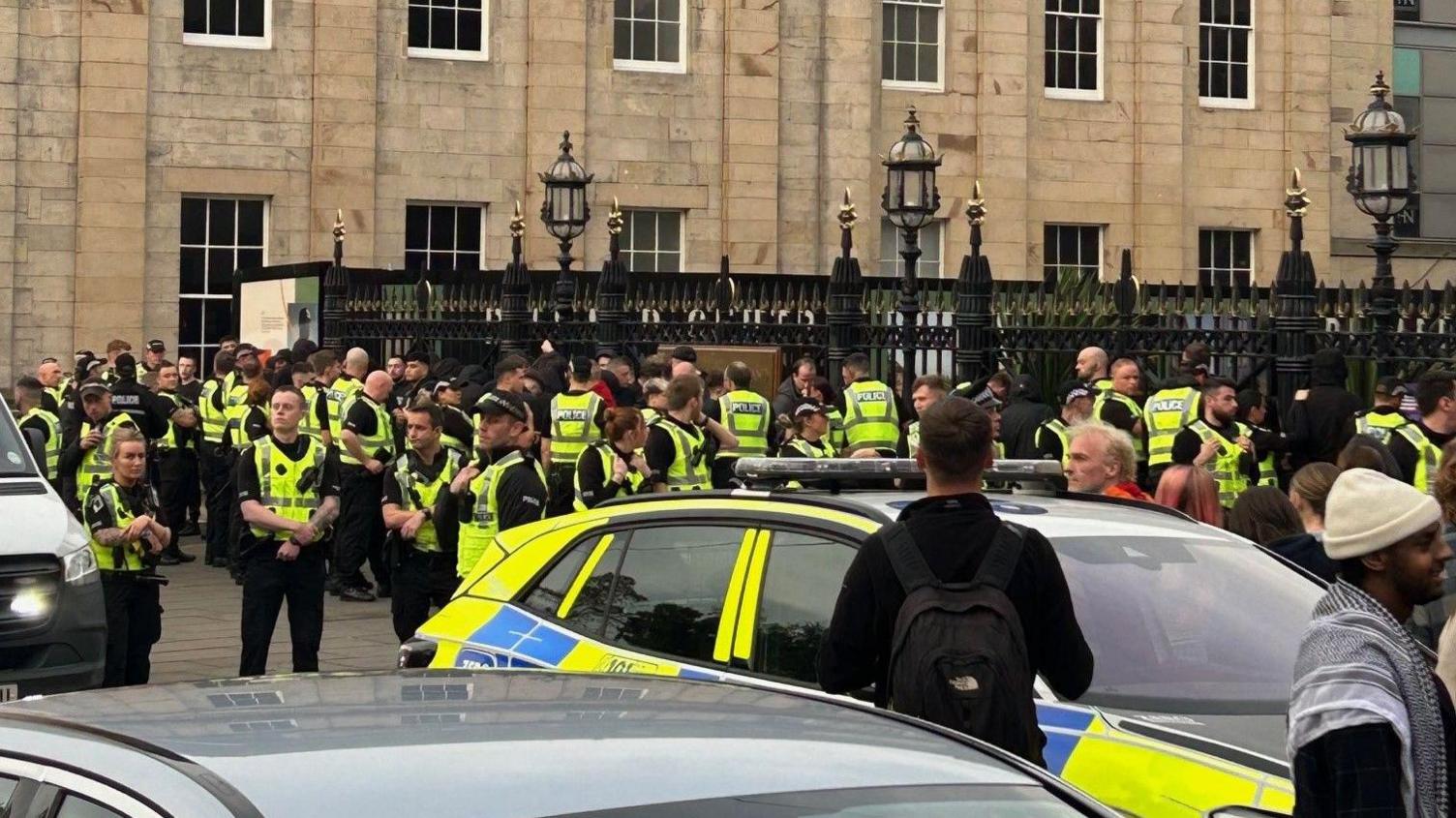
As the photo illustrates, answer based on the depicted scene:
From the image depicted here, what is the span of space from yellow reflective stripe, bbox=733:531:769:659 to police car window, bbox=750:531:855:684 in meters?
0.02

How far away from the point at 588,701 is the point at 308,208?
28.1m

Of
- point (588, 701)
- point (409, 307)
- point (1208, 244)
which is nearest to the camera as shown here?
point (588, 701)

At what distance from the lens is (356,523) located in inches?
700

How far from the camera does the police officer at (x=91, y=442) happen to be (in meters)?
15.7

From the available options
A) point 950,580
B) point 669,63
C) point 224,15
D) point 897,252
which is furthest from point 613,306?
point 950,580

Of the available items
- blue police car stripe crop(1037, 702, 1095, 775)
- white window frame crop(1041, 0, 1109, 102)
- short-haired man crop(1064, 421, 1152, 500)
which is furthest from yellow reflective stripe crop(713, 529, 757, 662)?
white window frame crop(1041, 0, 1109, 102)

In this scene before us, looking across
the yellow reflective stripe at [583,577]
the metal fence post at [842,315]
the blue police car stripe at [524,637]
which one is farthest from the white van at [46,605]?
the metal fence post at [842,315]

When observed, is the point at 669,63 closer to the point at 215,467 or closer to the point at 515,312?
the point at 515,312

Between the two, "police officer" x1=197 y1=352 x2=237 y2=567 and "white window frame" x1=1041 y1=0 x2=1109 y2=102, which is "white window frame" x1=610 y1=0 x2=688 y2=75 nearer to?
"white window frame" x1=1041 y1=0 x2=1109 y2=102

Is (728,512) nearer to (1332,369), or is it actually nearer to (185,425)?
(1332,369)

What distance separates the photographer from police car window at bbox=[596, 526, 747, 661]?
7.09 m

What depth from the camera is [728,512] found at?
23.6ft

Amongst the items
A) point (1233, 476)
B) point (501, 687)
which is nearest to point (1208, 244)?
point (1233, 476)

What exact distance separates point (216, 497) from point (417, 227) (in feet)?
40.3
